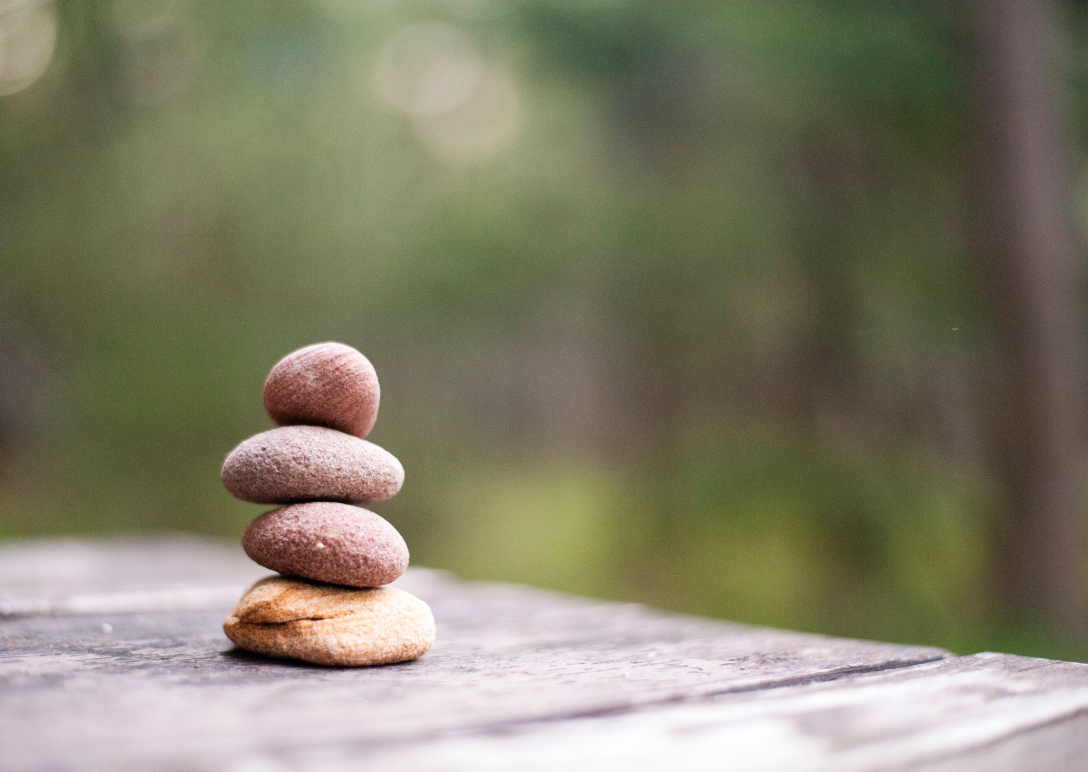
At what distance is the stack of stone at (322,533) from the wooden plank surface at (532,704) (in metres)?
0.04

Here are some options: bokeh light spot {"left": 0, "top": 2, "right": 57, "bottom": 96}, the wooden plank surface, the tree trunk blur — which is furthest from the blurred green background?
the wooden plank surface

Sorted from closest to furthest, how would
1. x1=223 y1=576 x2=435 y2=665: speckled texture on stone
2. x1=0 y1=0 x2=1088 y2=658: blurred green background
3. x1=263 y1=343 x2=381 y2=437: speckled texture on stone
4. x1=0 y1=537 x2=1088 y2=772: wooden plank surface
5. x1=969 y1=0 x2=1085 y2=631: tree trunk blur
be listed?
1. x1=0 y1=537 x2=1088 y2=772: wooden plank surface
2. x1=223 y1=576 x2=435 y2=665: speckled texture on stone
3. x1=263 y1=343 x2=381 y2=437: speckled texture on stone
4. x1=969 y1=0 x2=1085 y2=631: tree trunk blur
5. x1=0 y1=0 x2=1088 y2=658: blurred green background

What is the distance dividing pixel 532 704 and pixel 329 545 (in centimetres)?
38

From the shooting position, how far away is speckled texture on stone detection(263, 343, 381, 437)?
1223 millimetres

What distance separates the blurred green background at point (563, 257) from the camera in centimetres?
462

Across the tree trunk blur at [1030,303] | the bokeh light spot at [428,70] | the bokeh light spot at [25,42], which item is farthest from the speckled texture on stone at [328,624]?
the bokeh light spot at [428,70]

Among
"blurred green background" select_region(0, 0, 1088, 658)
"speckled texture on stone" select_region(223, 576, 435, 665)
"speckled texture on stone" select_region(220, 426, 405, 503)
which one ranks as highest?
"blurred green background" select_region(0, 0, 1088, 658)

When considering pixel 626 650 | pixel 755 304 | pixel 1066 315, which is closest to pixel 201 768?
pixel 626 650

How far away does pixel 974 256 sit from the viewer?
4.21 m

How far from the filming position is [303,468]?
1.16m

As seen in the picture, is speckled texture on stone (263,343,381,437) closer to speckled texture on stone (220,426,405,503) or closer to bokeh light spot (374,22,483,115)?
speckled texture on stone (220,426,405,503)

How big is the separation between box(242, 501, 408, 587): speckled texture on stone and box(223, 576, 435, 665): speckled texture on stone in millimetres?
25

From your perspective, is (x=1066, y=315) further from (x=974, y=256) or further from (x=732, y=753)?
(x=732, y=753)

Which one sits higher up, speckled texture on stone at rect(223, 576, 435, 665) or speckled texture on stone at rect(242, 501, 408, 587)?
speckled texture on stone at rect(242, 501, 408, 587)
